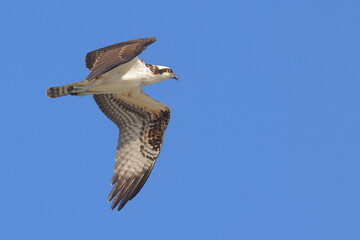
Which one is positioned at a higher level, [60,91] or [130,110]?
[130,110]

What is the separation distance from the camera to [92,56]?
14.6 m

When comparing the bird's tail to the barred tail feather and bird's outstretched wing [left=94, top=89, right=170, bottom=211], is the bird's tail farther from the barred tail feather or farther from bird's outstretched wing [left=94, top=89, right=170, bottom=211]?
bird's outstretched wing [left=94, top=89, right=170, bottom=211]

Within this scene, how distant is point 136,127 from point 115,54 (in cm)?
343

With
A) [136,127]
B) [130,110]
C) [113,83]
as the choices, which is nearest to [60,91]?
[113,83]

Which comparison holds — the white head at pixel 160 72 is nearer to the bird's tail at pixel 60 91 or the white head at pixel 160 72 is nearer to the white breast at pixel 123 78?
the white breast at pixel 123 78

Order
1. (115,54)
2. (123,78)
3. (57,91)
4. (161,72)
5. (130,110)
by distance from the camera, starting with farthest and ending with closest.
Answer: (130,110) < (161,72) < (57,91) < (123,78) < (115,54)

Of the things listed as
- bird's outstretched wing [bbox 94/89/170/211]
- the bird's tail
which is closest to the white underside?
the bird's tail

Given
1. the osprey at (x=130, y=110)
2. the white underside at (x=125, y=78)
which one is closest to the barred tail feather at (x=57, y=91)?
the osprey at (x=130, y=110)

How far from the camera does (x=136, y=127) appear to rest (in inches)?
648

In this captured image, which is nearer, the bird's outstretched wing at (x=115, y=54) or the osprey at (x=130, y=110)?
the bird's outstretched wing at (x=115, y=54)

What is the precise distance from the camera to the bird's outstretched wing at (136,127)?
15969mm

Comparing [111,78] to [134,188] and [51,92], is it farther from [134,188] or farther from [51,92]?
[134,188]

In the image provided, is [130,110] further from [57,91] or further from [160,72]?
[57,91]

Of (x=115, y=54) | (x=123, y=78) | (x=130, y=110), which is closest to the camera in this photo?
(x=115, y=54)
